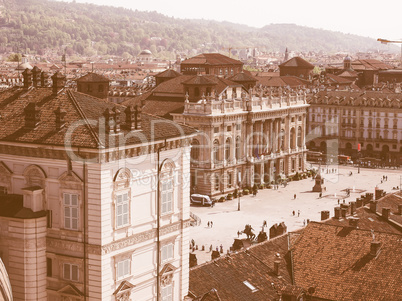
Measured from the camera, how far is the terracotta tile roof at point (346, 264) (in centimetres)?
4891

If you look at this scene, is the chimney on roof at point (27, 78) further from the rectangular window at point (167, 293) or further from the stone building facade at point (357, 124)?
the stone building facade at point (357, 124)

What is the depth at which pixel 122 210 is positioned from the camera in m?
37.9

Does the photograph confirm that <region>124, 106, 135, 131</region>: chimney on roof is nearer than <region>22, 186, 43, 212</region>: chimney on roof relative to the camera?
No

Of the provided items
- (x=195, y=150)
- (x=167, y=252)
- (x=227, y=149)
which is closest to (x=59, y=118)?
(x=167, y=252)

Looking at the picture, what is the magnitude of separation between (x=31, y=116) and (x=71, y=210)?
5268 mm

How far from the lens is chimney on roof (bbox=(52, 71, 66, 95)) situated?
41469mm

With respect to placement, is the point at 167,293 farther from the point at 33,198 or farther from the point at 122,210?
the point at 33,198

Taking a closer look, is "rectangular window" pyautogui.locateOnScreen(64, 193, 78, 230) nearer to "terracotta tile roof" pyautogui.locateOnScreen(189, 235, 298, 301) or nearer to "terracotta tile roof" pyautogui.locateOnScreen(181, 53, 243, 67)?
"terracotta tile roof" pyautogui.locateOnScreen(189, 235, 298, 301)

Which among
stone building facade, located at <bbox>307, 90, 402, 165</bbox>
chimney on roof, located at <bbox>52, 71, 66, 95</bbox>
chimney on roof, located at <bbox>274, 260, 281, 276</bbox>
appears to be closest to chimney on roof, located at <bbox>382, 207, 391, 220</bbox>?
chimney on roof, located at <bbox>274, 260, 281, 276</bbox>

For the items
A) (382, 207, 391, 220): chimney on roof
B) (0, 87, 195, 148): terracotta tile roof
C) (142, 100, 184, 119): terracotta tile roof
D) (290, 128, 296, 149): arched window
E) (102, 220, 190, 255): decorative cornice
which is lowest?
(290, 128, 296, 149): arched window

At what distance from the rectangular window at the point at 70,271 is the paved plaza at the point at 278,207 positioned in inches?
1668

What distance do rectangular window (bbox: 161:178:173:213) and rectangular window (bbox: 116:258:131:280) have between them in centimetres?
371

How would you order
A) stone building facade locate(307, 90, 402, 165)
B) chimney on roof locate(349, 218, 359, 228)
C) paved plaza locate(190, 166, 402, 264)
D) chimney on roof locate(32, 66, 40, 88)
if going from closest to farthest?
chimney on roof locate(32, 66, 40, 88) < chimney on roof locate(349, 218, 359, 228) < paved plaza locate(190, 166, 402, 264) < stone building facade locate(307, 90, 402, 165)

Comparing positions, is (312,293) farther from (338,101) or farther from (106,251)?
(338,101)
